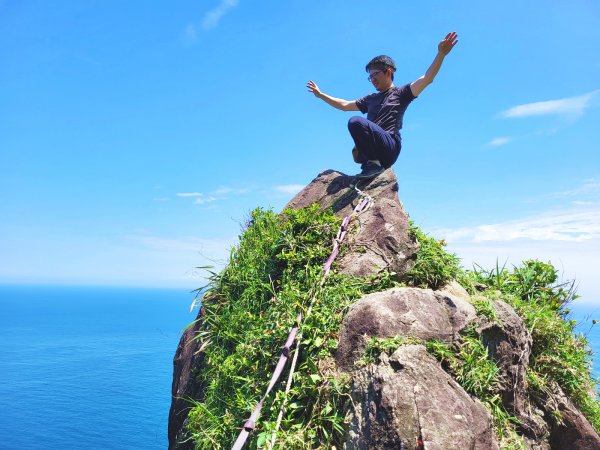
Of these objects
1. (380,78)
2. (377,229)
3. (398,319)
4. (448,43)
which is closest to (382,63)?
(380,78)

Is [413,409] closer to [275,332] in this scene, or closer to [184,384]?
[275,332]

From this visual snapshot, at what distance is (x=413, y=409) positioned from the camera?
277cm

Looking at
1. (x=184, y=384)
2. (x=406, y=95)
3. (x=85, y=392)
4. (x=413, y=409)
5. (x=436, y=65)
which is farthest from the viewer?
(x=85, y=392)

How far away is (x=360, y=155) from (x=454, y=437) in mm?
4823

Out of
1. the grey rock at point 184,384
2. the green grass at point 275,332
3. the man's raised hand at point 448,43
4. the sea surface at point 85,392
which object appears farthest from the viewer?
the sea surface at point 85,392

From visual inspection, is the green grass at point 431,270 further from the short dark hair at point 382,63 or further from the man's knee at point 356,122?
the short dark hair at point 382,63

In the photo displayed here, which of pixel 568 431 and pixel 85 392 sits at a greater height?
pixel 568 431

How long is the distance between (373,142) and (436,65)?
146cm

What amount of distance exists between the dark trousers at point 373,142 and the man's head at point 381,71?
966mm

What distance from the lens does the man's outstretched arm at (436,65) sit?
5.55 meters

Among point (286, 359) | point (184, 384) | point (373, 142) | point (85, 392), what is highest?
point (373, 142)

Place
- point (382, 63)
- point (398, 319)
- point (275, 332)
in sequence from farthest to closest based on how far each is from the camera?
point (382, 63)
point (275, 332)
point (398, 319)

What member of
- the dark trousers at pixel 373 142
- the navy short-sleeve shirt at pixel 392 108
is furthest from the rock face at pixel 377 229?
the navy short-sleeve shirt at pixel 392 108

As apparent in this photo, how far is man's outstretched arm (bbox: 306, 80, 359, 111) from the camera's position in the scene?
24.4 feet
